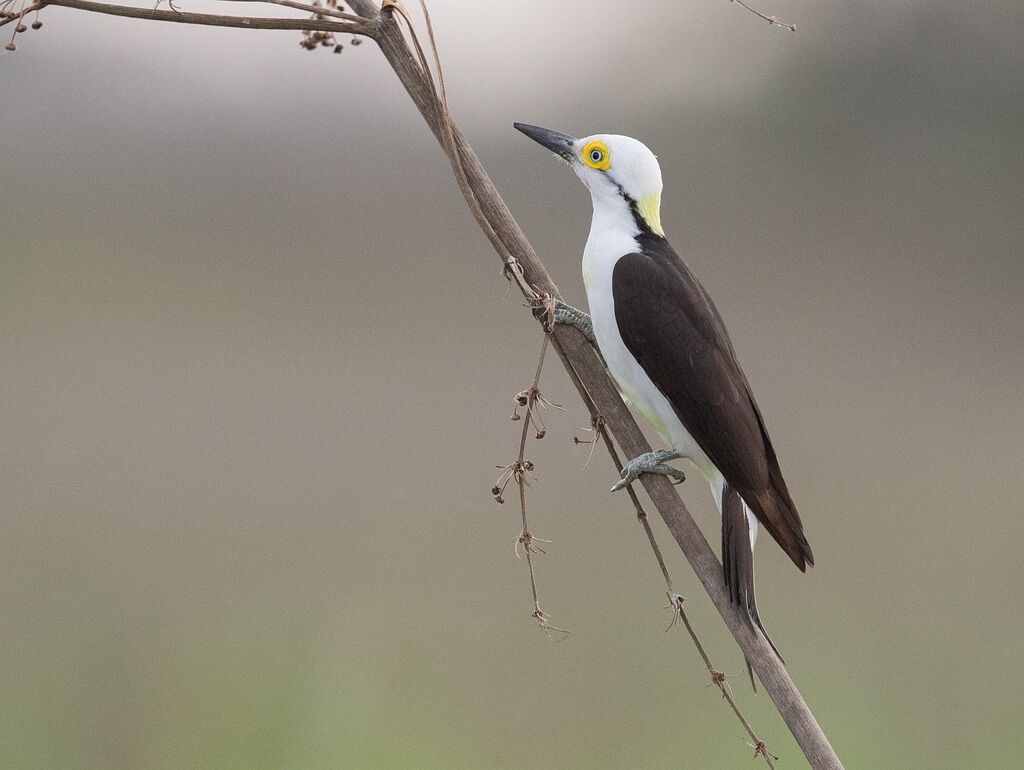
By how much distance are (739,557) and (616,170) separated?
796 millimetres

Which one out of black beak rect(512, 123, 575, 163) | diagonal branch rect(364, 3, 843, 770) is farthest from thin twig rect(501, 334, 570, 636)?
black beak rect(512, 123, 575, 163)

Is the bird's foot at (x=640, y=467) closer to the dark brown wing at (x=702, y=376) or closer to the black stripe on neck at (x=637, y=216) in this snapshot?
the dark brown wing at (x=702, y=376)

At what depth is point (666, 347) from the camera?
5.78ft

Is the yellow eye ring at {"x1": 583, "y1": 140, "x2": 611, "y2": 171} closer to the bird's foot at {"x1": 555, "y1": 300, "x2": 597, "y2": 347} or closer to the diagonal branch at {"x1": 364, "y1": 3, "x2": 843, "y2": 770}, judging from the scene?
the bird's foot at {"x1": 555, "y1": 300, "x2": 597, "y2": 347}

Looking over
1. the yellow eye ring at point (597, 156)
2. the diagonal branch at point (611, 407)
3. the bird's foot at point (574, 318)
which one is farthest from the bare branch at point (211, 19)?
the yellow eye ring at point (597, 156)

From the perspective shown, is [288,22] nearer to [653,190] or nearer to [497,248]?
[497,248]

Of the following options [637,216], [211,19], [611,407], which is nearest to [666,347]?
[637,216]

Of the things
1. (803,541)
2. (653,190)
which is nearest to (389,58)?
(653,190)

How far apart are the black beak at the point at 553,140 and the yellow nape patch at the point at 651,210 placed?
6.2 inches

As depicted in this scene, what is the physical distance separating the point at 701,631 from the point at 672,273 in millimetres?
3126

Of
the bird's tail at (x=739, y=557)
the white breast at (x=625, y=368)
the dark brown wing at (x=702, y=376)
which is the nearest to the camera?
the bird's tail at (x=739, y=557)

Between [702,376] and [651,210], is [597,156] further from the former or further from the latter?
[702,376]

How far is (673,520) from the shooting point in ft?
Result: 4.31

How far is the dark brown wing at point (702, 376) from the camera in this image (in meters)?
1.67
